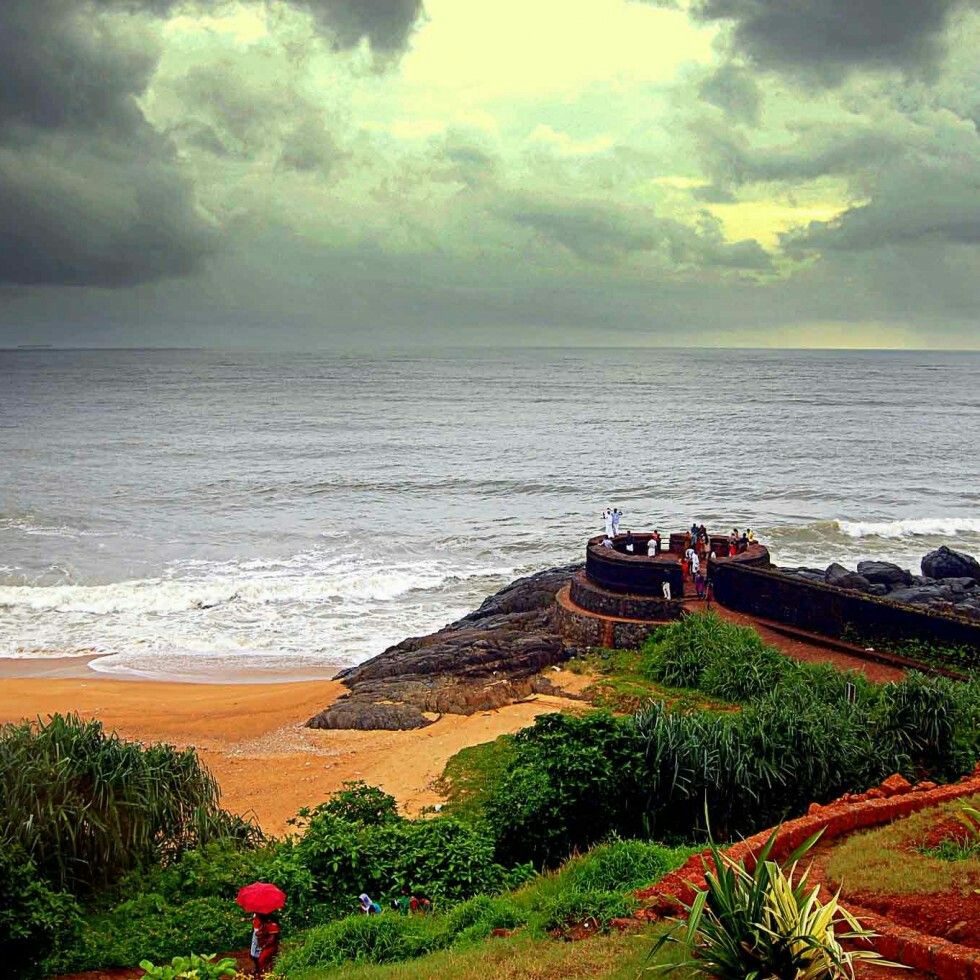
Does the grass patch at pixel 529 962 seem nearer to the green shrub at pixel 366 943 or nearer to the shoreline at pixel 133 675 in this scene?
the green shrub at pixel 366 943

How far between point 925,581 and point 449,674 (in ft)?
51.2

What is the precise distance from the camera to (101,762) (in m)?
11.5

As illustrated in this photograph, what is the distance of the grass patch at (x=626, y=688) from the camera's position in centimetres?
1661

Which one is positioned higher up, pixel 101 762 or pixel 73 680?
pixel 101 762

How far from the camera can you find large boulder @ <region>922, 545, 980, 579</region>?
1152 inches

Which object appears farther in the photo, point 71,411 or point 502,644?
point 71,411

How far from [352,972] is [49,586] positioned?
90.9ft

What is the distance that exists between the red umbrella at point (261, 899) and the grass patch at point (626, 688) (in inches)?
311

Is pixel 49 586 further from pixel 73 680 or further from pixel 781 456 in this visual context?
pixel 781 456

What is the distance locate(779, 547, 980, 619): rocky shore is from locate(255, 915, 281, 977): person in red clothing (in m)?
15.4

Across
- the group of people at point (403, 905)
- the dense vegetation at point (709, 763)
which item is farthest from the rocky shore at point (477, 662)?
the group of people at point (403, 905)

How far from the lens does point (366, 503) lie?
155ft

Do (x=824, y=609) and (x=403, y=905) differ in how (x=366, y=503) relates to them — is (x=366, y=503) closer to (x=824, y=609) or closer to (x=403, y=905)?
(x=824, y=609)

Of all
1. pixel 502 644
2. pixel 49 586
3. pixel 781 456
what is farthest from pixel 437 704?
pixel 781 456
